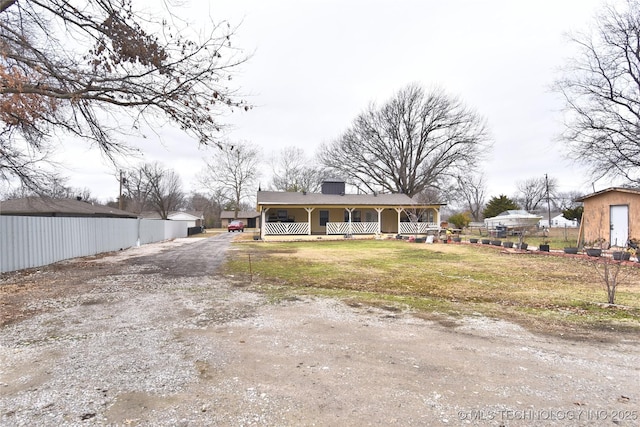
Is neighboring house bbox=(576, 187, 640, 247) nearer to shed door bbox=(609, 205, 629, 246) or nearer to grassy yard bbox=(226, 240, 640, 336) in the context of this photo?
shed door bbox=(609, 205, 629, 246)

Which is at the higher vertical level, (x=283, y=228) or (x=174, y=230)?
(x=283, y=228)

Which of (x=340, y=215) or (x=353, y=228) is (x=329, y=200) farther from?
(x=353, y=228)

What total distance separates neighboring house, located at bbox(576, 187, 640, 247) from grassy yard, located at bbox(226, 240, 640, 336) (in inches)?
178

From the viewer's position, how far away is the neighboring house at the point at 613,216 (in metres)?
13.3

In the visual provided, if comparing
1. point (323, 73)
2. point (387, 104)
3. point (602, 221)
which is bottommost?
point (602, 221)

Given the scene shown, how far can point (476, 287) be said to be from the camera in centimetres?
684

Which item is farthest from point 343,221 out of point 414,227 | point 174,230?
point 174,230

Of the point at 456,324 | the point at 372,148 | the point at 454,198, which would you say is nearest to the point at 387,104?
the point at 372,148

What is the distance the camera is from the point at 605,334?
3.89 metres

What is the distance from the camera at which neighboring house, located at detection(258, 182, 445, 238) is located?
23812 mm

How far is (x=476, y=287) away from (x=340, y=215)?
64.3ft

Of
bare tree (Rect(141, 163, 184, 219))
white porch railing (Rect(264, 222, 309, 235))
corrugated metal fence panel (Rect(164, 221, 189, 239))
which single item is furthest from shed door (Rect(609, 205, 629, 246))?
bare tree (Rect(141, 163, 184, 219))

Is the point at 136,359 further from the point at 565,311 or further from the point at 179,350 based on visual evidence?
the point at 565,311

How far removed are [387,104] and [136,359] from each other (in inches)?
1301
